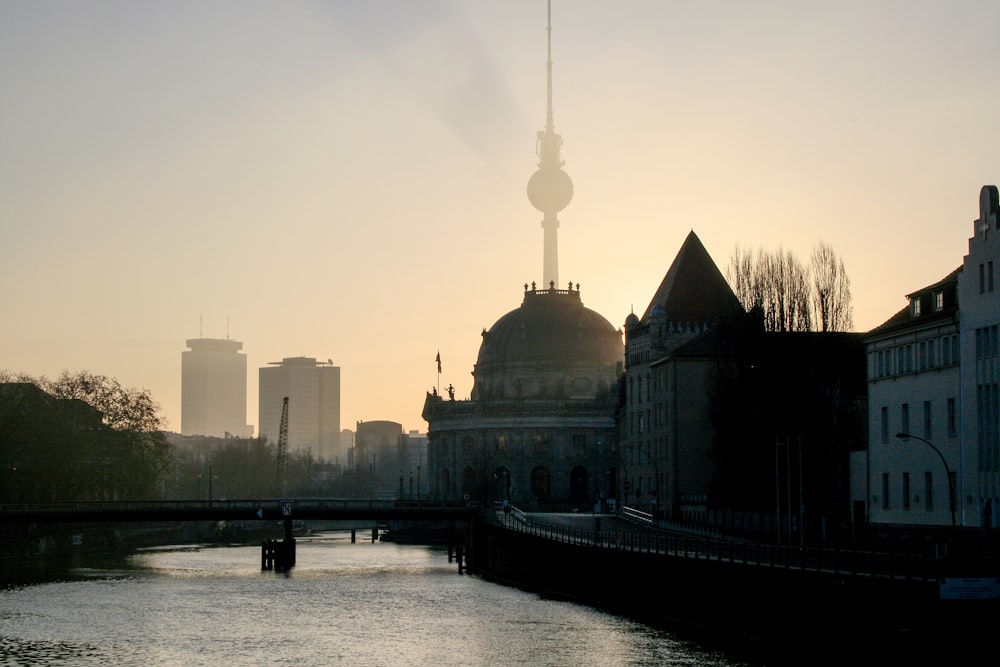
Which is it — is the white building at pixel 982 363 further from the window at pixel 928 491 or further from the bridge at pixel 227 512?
the bridge at pixel 227 512

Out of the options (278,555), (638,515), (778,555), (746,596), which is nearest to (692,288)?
(638,515)

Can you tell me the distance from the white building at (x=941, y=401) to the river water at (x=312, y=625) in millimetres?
16057

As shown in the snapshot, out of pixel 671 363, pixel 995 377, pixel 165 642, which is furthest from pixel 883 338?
pixel 671 363

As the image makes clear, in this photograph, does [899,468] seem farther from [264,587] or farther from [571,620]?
[264,587]

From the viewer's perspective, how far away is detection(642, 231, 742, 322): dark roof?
169500 millimetres

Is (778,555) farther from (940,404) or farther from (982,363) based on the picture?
(940,404)

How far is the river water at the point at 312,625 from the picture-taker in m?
72.7

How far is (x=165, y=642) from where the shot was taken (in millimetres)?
79250

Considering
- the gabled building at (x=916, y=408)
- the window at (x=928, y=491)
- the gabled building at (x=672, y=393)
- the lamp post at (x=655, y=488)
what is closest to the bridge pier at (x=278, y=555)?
the gabled building at (x=672, y=393)

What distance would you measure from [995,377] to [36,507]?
3575 inches

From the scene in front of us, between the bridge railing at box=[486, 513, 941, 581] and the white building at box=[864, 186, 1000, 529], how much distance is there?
244 inches

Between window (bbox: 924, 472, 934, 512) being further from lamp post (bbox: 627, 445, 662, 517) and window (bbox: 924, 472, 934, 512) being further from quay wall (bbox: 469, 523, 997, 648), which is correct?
lamp post (bbox: 627, 445, 662, 517)

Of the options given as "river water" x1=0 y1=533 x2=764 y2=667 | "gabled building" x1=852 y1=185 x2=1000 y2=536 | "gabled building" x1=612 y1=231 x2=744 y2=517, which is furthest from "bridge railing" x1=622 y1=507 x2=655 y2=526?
"gabled building" x1=852 y1=185 x2=1000 y2=536

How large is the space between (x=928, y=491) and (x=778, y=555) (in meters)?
16.1
